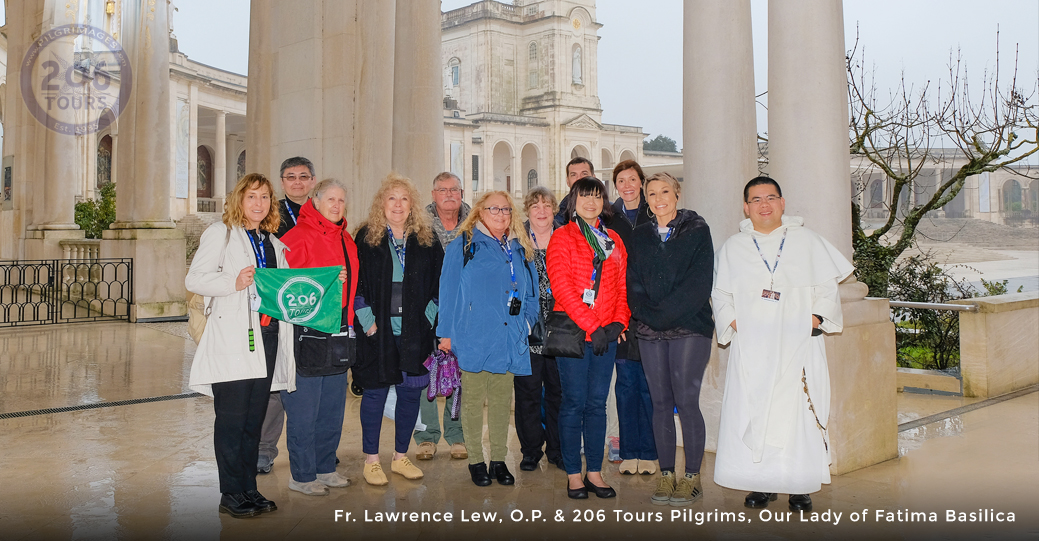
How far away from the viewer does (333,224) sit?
15.0 ft

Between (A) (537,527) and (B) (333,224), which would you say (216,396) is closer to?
(B) (333,224)

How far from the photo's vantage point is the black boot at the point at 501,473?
4.64m

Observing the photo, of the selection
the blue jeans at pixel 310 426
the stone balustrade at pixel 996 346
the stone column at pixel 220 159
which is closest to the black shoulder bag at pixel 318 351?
the blue jeans at pixel 310 426

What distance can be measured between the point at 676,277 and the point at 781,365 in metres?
0.73

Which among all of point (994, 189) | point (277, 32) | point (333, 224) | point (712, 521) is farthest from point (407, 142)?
point (994, 189)

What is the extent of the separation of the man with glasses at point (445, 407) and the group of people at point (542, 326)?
12.6 inches

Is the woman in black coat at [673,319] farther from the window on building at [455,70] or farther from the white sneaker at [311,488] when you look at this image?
the window on building at [455,70]

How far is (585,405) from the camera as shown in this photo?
459cm

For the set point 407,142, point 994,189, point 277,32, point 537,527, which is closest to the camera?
point 537,527

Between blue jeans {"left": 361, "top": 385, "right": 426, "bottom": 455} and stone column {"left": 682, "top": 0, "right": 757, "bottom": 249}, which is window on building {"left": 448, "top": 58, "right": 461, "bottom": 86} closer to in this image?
stone column {"left": 682, "top": 0, "right": 757, "bottom": 249}

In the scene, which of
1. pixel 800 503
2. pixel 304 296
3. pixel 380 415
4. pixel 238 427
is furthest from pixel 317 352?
pixel 800 503

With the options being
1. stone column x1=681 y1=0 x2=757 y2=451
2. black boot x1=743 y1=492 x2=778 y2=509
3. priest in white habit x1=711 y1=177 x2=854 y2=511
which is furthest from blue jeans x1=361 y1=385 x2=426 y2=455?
stone column x1=681 y1=0 x2=757 y2=451

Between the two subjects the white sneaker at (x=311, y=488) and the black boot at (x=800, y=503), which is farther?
the white sneaker at (x=311, y=488)

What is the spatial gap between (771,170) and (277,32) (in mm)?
5630
